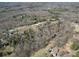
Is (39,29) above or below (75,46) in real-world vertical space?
above

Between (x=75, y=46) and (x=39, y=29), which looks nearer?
(x=75, y=46)

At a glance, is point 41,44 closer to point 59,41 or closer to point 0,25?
point 59,41

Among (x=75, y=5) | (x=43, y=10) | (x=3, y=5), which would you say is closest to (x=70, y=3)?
(x=75, y=5)

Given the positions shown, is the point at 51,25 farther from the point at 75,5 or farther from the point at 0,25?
the point at 0,25

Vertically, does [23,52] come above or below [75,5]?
below

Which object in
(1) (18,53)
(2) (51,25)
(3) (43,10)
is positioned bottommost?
(1) (18,53)

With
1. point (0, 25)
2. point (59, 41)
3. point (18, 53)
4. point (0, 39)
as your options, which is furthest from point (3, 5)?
point (59, 41)
